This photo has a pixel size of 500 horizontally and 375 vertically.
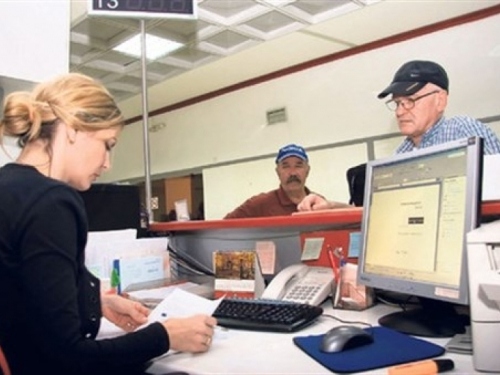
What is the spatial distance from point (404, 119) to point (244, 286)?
1.10 metres

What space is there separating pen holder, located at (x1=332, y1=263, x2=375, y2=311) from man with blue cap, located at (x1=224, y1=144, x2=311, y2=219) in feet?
4.88

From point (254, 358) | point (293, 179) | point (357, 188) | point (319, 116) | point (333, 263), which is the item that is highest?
point (319, 116)

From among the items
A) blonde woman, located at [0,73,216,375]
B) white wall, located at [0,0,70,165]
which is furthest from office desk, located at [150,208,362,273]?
white wall, located at [0,0,70,165]

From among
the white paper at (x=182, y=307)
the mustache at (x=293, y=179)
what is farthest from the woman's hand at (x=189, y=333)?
the mustache at (x=293, y=179)

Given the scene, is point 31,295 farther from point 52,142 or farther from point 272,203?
point 272,203

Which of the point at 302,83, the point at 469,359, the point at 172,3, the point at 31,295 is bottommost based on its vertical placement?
the point at 469,359

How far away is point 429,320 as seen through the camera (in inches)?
42.3

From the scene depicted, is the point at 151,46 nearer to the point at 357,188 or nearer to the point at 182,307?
the point at 357,188

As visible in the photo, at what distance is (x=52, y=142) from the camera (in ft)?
3.18

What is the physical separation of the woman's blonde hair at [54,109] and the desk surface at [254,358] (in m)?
0.52

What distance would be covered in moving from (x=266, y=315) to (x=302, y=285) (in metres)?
0.26

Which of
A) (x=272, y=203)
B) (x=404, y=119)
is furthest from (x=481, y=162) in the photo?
(x=272, y=203)

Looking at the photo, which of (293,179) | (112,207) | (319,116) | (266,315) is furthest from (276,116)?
(266,315)

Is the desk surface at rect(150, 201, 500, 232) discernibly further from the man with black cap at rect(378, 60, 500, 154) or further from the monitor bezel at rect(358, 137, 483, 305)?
the man with black cap at rect(378, 60, 500, 154)
